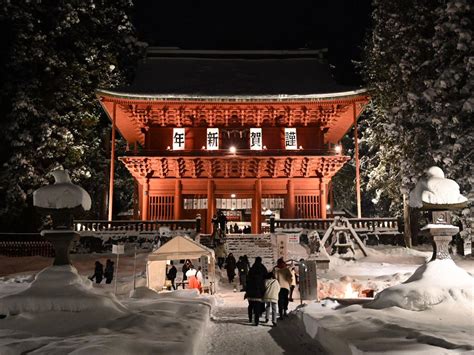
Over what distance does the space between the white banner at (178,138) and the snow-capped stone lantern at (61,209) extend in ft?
67.6

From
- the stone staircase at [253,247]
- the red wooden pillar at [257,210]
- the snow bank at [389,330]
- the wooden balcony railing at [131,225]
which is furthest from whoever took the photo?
the red wooden pillar at [257,210]

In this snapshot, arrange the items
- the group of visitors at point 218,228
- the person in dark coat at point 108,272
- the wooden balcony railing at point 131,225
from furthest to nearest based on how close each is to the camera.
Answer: the wooden balcony railing at point 131,225 → the group of visitors at point 218,228 → the person in dark coat at point 108,272

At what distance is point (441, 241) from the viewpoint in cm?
1146

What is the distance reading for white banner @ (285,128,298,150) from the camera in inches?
1241

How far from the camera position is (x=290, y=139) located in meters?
31.7

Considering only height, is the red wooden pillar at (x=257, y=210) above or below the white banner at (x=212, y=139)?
below

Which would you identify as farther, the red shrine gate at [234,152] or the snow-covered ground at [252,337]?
the red shrine gate at [234,152]

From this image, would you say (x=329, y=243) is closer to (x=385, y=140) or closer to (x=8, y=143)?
(x=385, y=140)

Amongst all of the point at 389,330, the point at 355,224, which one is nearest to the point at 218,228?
the point at 355,224

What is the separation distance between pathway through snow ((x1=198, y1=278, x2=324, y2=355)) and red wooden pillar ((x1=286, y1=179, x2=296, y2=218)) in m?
17.5

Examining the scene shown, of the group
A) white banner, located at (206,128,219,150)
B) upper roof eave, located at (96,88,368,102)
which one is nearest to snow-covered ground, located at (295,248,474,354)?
upper roof eave, located at (96,88,368,102)

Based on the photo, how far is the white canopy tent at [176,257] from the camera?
16797mm

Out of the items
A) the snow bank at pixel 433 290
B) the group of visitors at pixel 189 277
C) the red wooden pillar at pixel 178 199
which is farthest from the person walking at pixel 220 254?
the snow bank at pixel 433 290

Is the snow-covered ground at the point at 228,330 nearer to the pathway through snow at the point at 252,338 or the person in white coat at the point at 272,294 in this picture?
the pathway through snow at the point at 252,338
